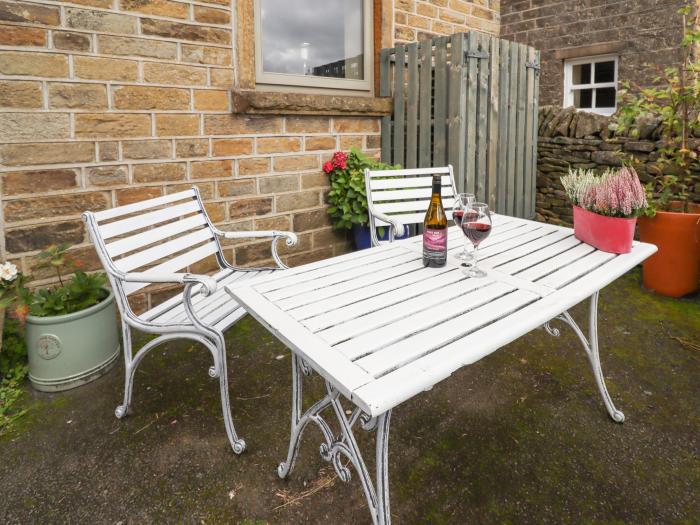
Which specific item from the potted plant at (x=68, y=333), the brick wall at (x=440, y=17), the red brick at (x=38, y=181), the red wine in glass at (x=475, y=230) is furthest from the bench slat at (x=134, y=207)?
the brick wall at (x=440, y=17)

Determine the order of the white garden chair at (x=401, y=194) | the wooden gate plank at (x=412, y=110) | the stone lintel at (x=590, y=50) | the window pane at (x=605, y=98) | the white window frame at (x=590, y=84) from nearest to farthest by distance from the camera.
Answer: the white garden chair at (x=401, y=194), the wooden gate plank at (x=412, y=110), the stone lintel at (x=590, y=50), the white window frame at (x=590, y=84), the window pane at (x=605, y=98)

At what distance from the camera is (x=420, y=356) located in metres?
1.08

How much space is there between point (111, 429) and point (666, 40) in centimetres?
768

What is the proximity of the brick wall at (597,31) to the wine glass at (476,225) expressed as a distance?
635 centimetres

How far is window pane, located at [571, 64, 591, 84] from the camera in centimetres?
749

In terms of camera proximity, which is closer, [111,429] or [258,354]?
[111,429]

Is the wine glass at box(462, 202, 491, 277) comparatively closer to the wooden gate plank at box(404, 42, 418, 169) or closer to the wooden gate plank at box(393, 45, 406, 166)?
the wooden gate plank at box(404, 42, 418, 169)

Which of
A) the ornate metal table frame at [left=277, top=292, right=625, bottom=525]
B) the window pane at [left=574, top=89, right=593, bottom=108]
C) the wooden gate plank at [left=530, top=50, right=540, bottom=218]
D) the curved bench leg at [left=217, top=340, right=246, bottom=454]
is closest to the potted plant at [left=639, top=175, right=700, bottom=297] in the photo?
the wooden gate plank at [left=530, top=50, right=540, bottom=218]

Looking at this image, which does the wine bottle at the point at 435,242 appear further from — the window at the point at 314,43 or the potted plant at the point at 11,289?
the window at the point at 314,43

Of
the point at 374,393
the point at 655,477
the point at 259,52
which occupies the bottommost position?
the point at 655,477

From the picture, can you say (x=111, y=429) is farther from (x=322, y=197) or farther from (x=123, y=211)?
(x=322, y=197)

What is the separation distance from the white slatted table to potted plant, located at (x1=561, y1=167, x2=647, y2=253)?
0.06 m

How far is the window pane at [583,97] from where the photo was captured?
7.58 m

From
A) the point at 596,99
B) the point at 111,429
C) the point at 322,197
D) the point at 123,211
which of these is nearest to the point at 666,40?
the point at 596,99
